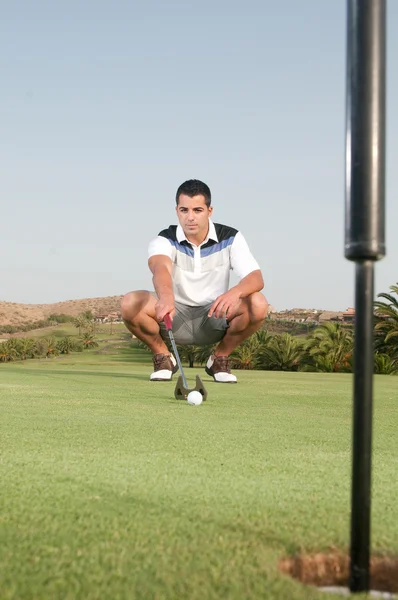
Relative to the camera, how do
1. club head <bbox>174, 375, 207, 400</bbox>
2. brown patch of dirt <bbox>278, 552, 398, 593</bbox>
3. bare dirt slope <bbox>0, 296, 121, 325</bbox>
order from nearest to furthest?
brown patch of dirt <bbox>278, 552, 398, 593</bbox> < club head <bbox>174, 375, 207, 400</bbox> < bare dirt slope <bbox>0, 296, 121, 325</bbox>

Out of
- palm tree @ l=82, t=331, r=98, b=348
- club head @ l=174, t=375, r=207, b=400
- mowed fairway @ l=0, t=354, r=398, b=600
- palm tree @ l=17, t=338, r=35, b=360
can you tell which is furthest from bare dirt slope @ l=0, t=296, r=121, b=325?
mowed fairway @ l=0, t=354, r=398, b=600

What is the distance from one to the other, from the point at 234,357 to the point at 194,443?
83.2 feet

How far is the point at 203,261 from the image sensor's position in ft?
23.3

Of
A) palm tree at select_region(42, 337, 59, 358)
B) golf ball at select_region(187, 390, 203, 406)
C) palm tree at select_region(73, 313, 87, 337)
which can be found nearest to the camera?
golf ball at select_region(187, 390, 203, 406)

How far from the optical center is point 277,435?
127 inches

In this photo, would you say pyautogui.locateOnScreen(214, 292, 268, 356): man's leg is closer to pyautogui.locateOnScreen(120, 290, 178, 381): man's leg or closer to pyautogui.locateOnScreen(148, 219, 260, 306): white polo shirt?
pyautogui.locateOnScreen(148, 219, 260, 306): white polo shirt

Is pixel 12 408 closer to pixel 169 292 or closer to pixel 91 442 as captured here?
pixel 91 442

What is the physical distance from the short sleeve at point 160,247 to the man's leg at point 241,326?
95cm

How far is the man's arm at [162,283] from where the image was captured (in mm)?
5910

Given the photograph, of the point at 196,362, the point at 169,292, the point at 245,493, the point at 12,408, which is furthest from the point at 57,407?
the point at 196,362

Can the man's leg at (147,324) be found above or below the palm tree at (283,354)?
above

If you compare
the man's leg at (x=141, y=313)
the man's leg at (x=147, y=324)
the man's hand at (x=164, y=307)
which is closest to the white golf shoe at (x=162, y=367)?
the man's leg at (x=147, y=324)

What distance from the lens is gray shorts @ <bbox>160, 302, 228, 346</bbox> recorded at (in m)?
7.15

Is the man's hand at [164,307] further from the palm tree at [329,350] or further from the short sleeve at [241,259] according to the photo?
the palm tree at [329,350]
